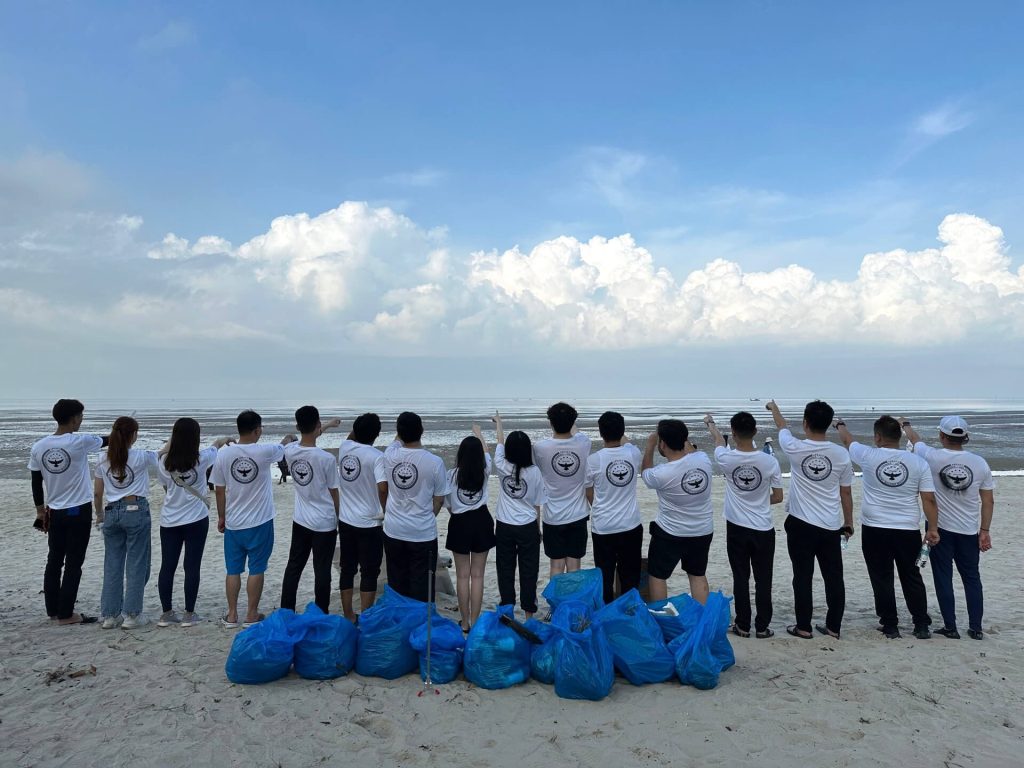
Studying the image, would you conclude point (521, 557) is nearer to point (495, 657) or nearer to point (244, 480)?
point (495, 657)

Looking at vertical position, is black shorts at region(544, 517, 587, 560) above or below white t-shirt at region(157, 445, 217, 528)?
below

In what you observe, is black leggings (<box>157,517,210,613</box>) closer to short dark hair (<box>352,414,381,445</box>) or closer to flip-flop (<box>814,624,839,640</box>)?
short dark hair (<box>352,414,381,445</box>)

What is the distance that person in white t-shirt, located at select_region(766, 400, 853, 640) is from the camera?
5.15 m

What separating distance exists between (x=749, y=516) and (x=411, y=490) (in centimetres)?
277

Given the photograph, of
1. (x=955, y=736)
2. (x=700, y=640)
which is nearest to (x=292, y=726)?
(x=700, y=640)

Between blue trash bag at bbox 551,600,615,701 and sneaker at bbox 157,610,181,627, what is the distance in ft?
11.6

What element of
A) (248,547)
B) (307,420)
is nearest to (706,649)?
(307,420)

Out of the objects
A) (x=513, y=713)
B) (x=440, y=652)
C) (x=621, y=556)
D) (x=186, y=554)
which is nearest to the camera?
(x=513, y=713)

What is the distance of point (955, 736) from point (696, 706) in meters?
1.44

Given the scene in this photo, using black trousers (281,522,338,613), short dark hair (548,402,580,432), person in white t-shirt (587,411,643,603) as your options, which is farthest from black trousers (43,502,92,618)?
person in white t-shirt (587,411,643,603)

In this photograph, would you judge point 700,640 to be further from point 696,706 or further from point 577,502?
point 577,502

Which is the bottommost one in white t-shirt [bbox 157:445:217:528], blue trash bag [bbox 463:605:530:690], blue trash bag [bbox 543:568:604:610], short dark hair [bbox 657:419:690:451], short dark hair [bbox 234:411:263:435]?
blue trash bag [bbox 463:605:530:690]

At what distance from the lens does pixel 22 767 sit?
339 cm

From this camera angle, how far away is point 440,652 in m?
4.35
